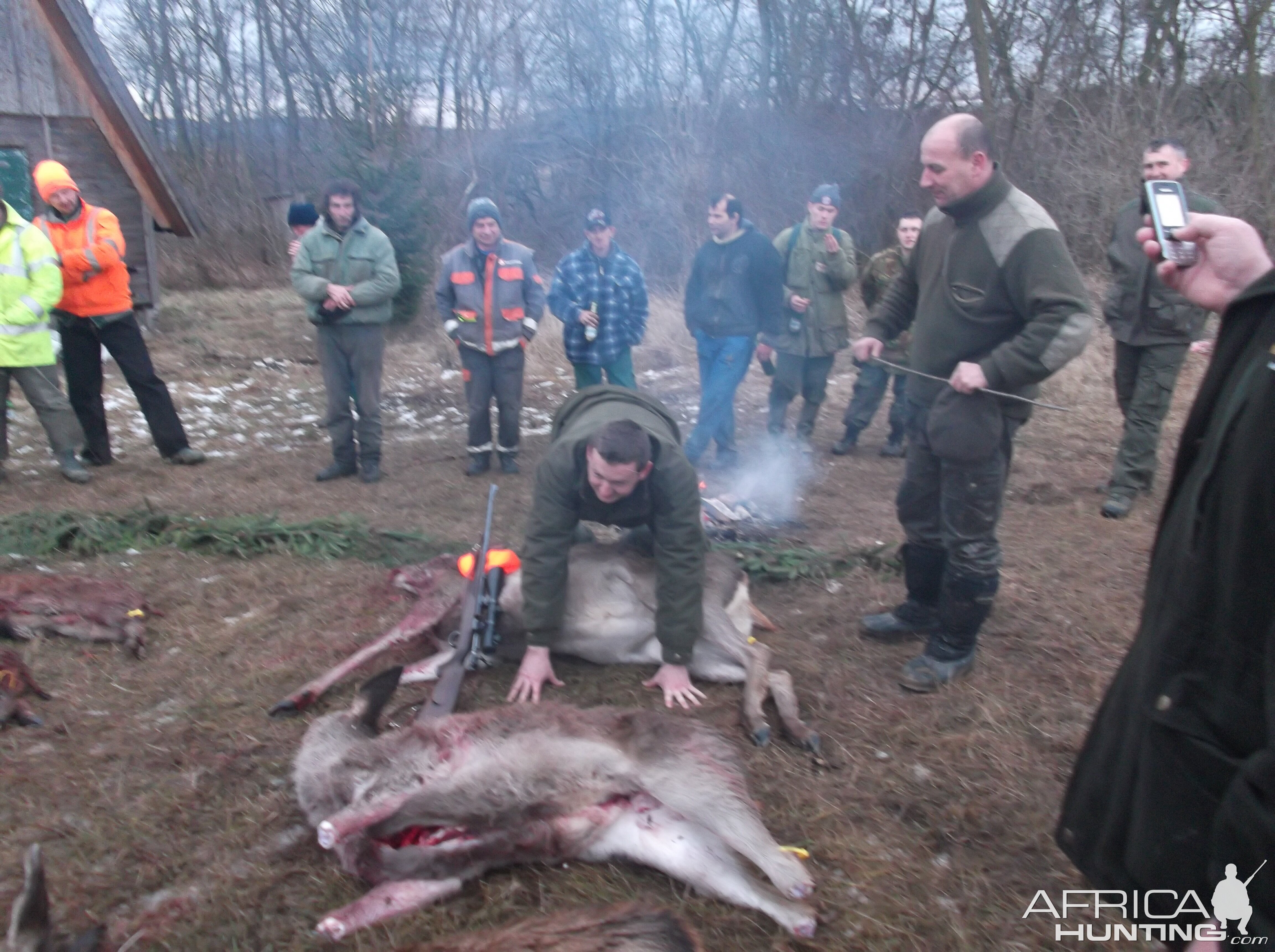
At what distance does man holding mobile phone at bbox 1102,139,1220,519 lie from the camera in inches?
231

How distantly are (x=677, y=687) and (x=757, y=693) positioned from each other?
12.7 inches

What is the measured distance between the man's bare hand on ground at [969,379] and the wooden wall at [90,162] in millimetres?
10273

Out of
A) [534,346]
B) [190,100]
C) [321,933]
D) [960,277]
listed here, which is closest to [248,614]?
[321,933]

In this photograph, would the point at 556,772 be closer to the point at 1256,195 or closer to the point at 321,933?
the point at 321,933

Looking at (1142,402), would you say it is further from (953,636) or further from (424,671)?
(424,671)

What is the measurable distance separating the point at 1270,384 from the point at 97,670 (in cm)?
423

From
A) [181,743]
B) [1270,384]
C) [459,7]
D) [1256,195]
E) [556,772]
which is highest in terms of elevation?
[459,7]

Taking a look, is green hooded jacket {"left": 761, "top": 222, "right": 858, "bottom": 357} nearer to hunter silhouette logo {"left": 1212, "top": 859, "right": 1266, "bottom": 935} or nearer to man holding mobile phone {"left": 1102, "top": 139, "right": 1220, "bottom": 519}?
man holding mobile phone {"left": 1102, "top": 139, "right": 1220, "bottom": 519}

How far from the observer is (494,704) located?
3.62m

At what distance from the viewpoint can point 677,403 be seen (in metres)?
9.63

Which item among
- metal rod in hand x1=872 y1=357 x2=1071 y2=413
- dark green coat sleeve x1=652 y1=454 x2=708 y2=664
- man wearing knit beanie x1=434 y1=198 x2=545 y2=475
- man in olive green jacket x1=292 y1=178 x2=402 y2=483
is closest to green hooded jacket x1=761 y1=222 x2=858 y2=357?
man wearing knit beanie x1=434 y1=198 x2=545 y2=475

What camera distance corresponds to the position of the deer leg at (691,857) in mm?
2506

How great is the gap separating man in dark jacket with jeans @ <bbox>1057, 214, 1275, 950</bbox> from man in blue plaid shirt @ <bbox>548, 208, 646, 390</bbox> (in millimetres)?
5536

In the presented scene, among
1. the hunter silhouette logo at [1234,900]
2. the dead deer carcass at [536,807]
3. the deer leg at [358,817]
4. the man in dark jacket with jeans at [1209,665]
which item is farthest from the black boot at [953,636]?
the hunter silhouette logo at [1234,900]
